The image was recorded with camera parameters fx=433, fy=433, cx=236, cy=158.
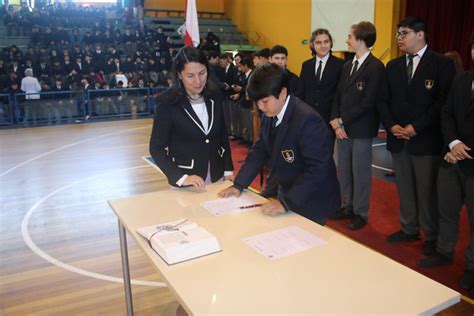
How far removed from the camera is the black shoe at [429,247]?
3.16 m

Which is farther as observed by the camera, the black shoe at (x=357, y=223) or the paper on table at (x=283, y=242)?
the black shoe at (x=357, y=223)

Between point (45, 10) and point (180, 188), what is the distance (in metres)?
15.3

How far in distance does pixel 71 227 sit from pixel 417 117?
321 cm

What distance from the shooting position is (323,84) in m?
4.16

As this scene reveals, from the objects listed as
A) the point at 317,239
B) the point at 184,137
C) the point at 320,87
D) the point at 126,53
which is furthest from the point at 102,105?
the point at 317,239

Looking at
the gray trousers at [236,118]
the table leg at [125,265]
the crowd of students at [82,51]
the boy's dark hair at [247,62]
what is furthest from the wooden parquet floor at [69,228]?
the crowd of students at [82,51]

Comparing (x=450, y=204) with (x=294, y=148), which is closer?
(x=294, y=148)

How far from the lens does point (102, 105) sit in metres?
11.0

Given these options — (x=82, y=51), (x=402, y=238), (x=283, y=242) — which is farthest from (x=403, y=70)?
(x=82, y=51)

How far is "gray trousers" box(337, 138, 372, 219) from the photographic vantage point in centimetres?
371

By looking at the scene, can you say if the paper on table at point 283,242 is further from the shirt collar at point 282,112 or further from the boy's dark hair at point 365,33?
the boy's dark hair at point 365,33

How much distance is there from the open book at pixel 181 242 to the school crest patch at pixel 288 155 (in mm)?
554

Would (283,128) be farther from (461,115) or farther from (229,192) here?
(461,115)

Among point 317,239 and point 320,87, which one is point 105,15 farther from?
point 317,239
